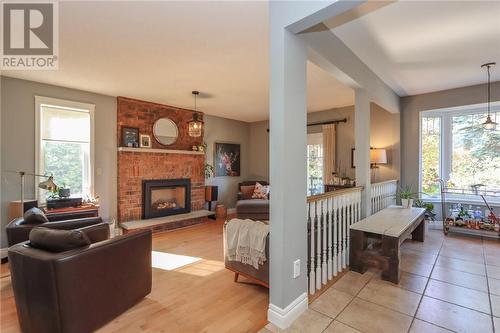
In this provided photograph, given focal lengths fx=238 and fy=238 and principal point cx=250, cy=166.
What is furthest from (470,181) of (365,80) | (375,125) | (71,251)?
(71,251)

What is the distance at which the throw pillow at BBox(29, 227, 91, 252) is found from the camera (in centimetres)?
178

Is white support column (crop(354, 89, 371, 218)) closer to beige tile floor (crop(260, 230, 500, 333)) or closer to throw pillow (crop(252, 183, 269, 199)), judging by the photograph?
beige tile floor (crop(260, 230, 500, 333))

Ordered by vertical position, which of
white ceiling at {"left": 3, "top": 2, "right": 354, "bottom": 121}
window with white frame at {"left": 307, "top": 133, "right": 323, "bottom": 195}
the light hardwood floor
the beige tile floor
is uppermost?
white ceiling at {"left": 3, "top": 2, "right": 354, "bottom": 121}

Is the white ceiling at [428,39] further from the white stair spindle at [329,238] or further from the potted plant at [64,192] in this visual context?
the potted plant at [64,192]

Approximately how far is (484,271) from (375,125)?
301 centimetres

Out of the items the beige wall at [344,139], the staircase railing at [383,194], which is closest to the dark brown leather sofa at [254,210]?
the staircase railing at [383,194]

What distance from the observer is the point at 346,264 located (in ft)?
9.22

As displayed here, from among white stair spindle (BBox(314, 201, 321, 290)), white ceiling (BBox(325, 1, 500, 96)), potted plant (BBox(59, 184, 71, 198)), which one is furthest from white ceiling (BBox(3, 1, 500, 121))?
white stair spindle (BBox(314, 201, 321, 290))

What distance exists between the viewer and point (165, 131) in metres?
5.23

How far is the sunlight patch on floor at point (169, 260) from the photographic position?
121 inches

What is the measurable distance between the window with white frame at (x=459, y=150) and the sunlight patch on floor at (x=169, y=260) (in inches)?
174

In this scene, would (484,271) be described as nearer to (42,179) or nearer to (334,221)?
(334,221)

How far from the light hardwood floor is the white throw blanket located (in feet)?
1.10

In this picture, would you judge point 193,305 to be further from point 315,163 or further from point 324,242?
point 315,163
